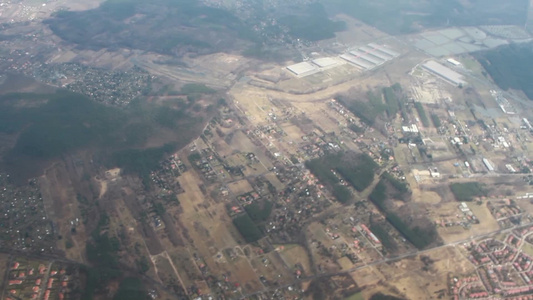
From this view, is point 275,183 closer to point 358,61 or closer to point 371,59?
point 358,61

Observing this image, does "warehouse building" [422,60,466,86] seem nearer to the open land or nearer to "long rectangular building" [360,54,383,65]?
the open land

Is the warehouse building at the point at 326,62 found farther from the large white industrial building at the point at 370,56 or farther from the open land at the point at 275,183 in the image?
the large white industrial building at the point at 370,56

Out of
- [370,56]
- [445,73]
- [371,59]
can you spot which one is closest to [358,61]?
[371,59]

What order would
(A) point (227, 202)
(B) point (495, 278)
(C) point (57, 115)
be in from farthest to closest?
(C) point (57, 115)
(A) point (227, 202)
(B) point (495, 278)

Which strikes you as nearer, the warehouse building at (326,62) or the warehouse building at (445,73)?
the warehouse building at (445,73)

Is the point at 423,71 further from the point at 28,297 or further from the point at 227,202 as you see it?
the point at 28,297

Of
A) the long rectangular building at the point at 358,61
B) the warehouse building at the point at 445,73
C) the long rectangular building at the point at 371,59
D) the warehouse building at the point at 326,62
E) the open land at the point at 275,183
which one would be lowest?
the open land at the point at 275,183

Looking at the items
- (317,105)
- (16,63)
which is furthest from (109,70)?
(317,105)

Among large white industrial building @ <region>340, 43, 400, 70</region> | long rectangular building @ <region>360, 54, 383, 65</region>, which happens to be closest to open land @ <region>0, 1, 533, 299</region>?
large white industrial building @ <region>340, 43, 400, 70</region>

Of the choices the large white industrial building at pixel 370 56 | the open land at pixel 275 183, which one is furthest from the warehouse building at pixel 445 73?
the large white industrial building at pixel 370 56
